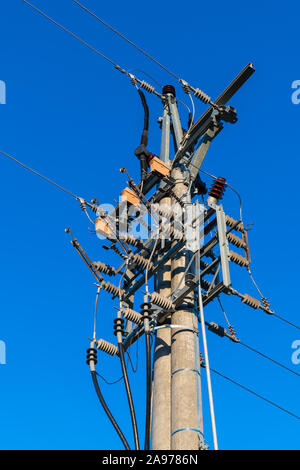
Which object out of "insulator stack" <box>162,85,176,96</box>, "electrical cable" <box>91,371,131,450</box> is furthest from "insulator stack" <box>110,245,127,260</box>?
"insulator stack" <box>162,85,176,96</box>

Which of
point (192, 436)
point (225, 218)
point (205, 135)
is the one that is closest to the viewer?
point (192, 436)

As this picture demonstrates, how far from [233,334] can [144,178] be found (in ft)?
14.4

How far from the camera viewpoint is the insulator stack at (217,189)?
42.5 ft

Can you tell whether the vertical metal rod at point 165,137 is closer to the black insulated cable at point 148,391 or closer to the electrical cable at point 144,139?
the electrical cable at point 144,139

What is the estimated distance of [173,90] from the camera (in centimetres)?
1725

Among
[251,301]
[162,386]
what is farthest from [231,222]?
[162,386]

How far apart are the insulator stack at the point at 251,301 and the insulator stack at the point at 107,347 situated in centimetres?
266

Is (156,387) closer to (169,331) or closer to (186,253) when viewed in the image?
(169,331)

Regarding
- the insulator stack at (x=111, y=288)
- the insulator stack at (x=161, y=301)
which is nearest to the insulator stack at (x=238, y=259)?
the insulator stack at (x=161, y=301)

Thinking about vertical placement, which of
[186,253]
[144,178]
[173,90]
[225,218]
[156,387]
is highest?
[173,90]

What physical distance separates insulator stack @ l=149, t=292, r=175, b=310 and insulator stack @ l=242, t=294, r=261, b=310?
1698 mm

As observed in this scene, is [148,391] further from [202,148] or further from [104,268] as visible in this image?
[202,148]

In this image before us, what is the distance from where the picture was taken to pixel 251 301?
12469 mm

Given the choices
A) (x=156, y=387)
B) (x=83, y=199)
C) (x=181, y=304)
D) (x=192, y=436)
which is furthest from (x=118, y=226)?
(x=192, y=436)
